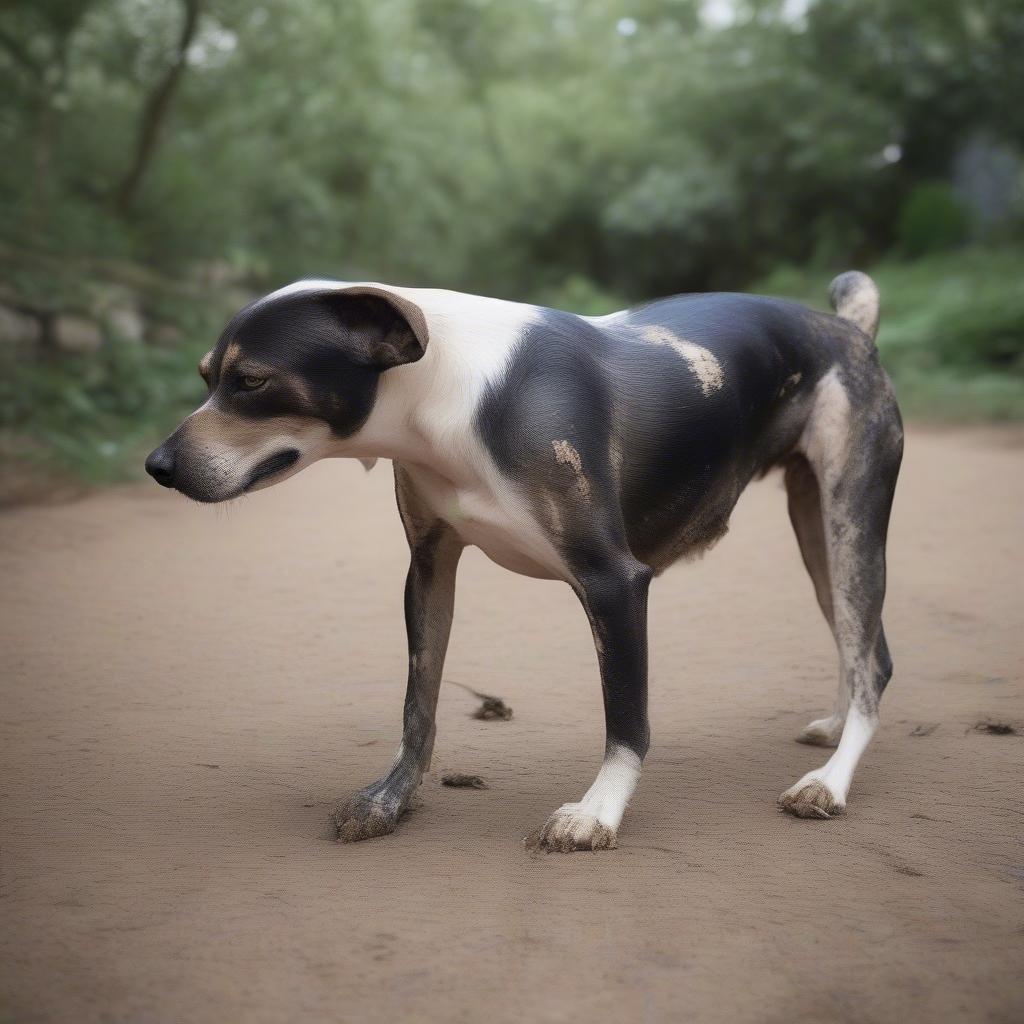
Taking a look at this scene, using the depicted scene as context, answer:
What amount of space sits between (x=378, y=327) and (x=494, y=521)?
1.99 feet

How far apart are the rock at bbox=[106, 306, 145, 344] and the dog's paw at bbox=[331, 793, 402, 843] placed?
11789 millimetres

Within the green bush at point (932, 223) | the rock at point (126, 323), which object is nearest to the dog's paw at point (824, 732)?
the rock at point (126, 323)

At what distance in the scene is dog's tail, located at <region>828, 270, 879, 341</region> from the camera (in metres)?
4.67

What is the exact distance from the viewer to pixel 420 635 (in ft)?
13.3

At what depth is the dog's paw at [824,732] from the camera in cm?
477

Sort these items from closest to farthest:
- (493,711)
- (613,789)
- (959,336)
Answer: (613,789) → (493,711) → (959,336)

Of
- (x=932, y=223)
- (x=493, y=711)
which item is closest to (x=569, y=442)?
(x=493, y=711)

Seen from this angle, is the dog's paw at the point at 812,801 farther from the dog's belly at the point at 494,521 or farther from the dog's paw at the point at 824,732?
the dog's belly at the point at 494,521

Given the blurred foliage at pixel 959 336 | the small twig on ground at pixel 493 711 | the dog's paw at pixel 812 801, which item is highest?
the dog's paw at pixel 812 801

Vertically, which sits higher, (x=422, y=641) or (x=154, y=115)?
(x=422, y=641)

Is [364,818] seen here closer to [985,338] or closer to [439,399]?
[439,399]

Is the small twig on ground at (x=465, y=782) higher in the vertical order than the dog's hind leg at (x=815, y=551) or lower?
lower

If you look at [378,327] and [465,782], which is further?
[465,782]

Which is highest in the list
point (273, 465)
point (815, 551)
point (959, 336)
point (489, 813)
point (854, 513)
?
point (273, 465)
